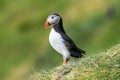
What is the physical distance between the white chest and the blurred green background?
764 inches

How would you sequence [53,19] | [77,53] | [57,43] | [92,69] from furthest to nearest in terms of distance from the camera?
[53,19] < [77,53] < [57,43] < [92,69]

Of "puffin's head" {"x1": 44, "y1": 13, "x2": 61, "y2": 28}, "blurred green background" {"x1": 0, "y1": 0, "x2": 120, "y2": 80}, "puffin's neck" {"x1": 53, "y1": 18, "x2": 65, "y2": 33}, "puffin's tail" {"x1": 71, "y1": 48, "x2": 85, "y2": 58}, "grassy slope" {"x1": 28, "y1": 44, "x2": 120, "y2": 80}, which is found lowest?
"grassy slope" {"x1": 28, "y1": 44, "x2": 120, "y2": 80}

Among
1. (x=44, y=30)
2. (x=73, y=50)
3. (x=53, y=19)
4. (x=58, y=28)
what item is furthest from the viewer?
(x=44, y=30)

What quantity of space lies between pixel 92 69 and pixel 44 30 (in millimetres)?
33731

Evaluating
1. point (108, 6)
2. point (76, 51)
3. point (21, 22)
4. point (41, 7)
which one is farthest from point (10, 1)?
point (76, 51)

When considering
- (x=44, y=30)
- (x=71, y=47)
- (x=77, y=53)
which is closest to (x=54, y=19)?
(x=71, y=47)

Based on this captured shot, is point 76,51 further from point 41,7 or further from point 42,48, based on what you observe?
point 41,7

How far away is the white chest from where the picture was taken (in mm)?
17500

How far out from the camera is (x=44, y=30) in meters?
48.7

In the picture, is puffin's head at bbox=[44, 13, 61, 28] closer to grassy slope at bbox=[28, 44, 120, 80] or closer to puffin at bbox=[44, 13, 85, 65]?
puffin at bbox=[44, 13, 85, 65]

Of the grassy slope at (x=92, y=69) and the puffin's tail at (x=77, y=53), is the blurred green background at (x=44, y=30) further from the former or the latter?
the grassy slope at (x=92, y=69)

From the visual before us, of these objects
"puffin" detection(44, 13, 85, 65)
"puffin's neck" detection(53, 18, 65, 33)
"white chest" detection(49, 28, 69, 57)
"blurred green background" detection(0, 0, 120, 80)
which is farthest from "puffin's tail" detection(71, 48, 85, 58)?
"blurred green background" detection(0, 0, 120, 80)

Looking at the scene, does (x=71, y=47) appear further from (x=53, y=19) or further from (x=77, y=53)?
(x=53, y=19)

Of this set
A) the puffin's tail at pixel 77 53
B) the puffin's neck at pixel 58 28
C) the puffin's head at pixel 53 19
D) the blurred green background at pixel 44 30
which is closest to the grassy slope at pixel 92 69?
the puffin's tail at pixel 77 53
